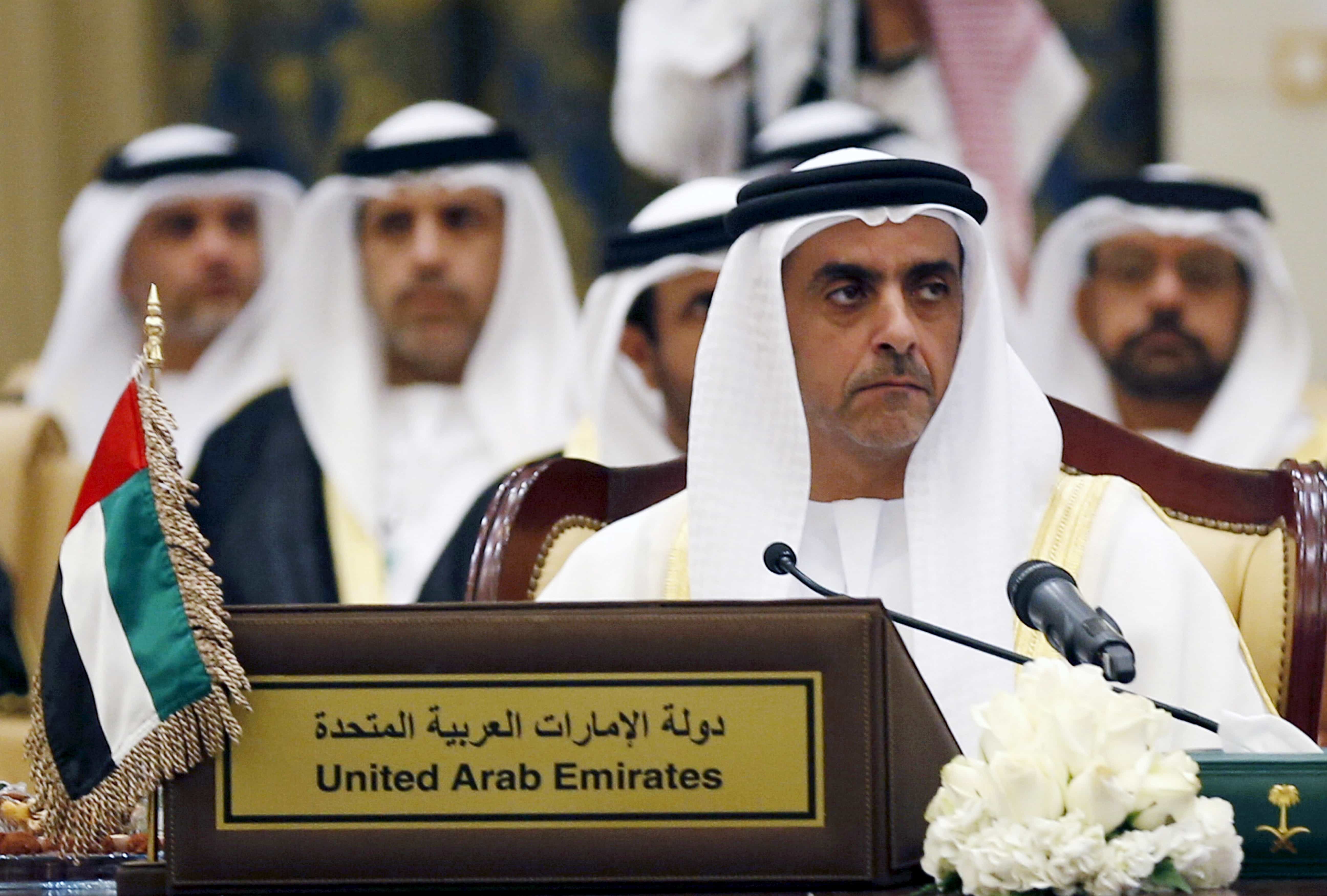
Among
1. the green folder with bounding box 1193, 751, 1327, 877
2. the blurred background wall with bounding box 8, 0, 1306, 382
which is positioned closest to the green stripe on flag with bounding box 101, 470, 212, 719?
the green folder with bounding box 1193, 751, 1327, 877

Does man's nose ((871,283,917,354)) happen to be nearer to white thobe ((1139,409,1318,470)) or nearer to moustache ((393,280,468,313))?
white thobe ((1139,409,1318,470))

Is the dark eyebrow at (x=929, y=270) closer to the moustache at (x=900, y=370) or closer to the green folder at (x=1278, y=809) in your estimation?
the moustache at (x=900, y=370)

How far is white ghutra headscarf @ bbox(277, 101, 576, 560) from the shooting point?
5.38 meters

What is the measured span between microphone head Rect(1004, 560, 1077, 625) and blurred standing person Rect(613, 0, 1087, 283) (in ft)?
14.9

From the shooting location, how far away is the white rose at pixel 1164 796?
1.55 m

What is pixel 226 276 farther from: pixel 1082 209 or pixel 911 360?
pixel 911 360

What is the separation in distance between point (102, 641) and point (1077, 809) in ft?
2.68

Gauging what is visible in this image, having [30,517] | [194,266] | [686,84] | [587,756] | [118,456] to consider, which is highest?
[686,84]

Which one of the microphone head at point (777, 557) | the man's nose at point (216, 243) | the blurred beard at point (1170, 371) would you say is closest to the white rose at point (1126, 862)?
the microphone head at point (777, 557)

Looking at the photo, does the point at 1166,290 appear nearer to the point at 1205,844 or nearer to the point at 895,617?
the point at 895,617

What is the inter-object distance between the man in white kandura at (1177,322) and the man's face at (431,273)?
55.2 inches

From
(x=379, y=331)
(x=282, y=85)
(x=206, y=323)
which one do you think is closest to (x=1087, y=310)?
(x=379, y=331)

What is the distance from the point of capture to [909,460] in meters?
2.58

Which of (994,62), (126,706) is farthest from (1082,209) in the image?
(126,706)
